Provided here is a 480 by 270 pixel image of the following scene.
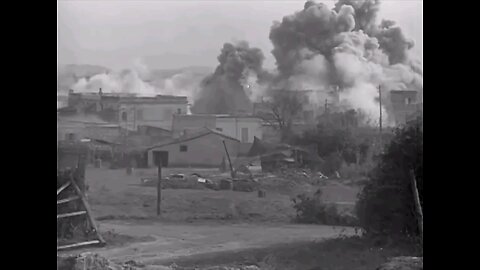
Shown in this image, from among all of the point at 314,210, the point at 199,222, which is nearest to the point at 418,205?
the point at 314,210

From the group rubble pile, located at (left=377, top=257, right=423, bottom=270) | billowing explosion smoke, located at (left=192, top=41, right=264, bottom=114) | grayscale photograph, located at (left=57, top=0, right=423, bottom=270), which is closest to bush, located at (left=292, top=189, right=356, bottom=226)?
grayscale photograph, located at (left=57, top=0, right=423, bottom=270)

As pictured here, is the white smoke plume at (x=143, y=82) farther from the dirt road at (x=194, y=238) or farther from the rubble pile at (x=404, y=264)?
the rubble pile at (x=404, y=264)

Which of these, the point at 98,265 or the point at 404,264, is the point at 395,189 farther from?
the point at 98,265

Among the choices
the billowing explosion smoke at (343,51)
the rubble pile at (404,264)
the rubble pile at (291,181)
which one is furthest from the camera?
the rubble pile at (291,181)

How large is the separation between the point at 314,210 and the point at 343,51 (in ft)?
2.49

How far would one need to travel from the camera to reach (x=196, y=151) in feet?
9.63

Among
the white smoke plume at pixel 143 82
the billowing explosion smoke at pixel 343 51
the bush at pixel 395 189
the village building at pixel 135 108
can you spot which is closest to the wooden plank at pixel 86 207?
the village building at pixel 135 108

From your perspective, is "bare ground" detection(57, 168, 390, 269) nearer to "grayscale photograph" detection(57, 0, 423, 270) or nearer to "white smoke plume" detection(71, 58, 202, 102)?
"grayscale photograph" detection(57, 0, 423, 270)

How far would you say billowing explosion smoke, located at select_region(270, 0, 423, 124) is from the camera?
9.30 ft

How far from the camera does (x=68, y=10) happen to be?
279 centimetres

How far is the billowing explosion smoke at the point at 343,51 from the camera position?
283 cm
